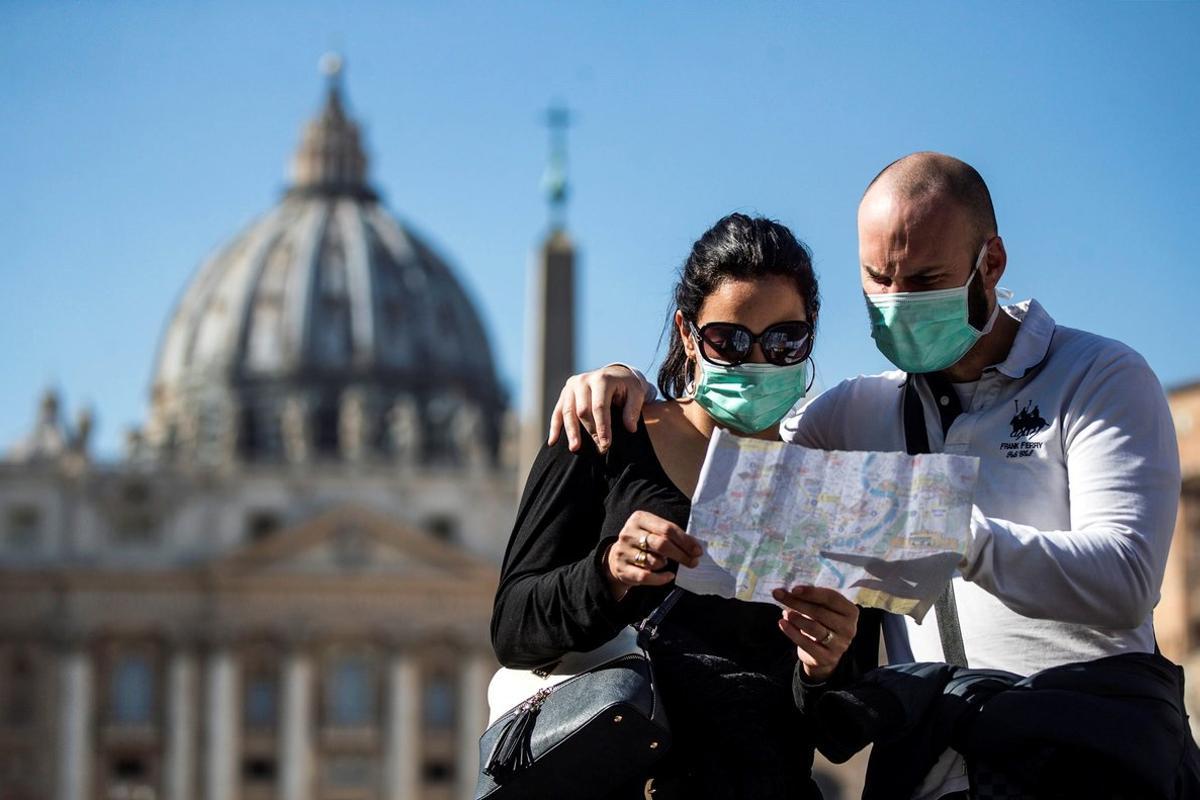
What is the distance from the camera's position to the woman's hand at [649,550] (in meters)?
2.88

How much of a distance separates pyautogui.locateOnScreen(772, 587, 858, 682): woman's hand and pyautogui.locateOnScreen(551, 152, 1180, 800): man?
0.57 ft

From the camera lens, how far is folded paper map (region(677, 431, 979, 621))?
294 cm

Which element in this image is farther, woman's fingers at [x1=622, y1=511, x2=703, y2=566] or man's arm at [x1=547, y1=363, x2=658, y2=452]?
man's arm at [x1=547, y1=363, x2=658, y2=452]

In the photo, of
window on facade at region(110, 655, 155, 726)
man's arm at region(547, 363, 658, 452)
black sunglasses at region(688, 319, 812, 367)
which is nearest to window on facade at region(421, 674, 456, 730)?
window on facade at region(110, 655, 155, 726)

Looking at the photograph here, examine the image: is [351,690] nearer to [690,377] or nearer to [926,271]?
[690,377]

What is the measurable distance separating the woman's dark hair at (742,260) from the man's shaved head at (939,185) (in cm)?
14

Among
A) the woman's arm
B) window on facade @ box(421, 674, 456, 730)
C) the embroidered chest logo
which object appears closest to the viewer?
the woman's arm

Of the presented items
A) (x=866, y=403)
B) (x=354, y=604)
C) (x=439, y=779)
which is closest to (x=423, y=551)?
(x=354, y=604)

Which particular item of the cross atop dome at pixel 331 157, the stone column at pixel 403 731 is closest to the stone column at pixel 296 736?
the stone column at pixel 403 731

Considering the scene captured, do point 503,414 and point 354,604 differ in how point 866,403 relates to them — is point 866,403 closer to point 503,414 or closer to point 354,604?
point 354,604

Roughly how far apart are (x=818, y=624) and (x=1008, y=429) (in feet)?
1.41

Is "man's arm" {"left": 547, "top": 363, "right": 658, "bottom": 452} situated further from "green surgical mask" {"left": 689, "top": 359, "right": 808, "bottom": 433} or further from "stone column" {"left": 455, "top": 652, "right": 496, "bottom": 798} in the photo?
"stone column" {"left": 455, "top": 652, "right": 496, "bottom": 798}

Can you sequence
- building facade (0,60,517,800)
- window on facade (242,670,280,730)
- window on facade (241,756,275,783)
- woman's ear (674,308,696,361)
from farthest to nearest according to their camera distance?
window on facade (242,670,280,730), window on facade (241,756,275,783), building facade (0,60,517,800), woman's ear (674,308,696,361)

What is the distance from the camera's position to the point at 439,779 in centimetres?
5106
